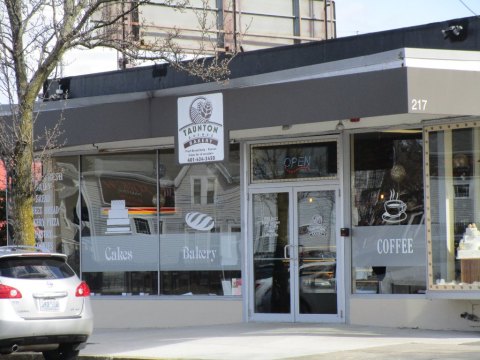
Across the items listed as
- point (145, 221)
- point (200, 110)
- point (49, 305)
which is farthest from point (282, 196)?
point (49, 305)

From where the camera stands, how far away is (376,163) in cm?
1524

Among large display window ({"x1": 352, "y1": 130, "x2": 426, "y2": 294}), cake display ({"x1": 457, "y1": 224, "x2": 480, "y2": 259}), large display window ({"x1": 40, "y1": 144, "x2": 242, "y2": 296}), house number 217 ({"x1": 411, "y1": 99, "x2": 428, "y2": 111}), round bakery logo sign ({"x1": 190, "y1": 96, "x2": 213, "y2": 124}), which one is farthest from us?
large display window ({"x1": 40, "y1": 144, "x2": 242, "y2": 296})

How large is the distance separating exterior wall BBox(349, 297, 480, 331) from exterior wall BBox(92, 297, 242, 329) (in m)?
2.34

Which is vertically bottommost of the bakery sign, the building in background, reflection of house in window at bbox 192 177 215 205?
reflection of house in window at bbox 192 177 215 205

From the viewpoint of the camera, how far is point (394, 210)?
15.0 metres

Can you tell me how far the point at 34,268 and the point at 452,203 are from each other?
21.0ft

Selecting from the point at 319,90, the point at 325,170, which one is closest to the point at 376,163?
the point at 325,170

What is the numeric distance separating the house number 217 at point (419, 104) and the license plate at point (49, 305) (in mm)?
5532

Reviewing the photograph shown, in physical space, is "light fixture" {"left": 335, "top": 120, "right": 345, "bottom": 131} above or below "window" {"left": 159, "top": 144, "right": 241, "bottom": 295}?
above

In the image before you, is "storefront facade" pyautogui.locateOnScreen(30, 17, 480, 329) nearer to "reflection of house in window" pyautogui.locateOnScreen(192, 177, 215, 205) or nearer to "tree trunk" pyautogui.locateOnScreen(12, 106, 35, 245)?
"reflection of house in window" pyautogui.locateOnScreen(192, 177, 215, 205)

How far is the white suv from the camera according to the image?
1202cm

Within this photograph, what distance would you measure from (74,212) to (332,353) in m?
8.18

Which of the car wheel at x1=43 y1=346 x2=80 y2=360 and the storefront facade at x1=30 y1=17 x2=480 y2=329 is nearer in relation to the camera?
the car wheel at x1=43 y1=346 x2=80 y2=360

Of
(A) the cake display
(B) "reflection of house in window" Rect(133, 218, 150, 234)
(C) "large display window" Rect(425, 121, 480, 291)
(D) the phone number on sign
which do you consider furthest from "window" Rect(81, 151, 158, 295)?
(A) the cake display
